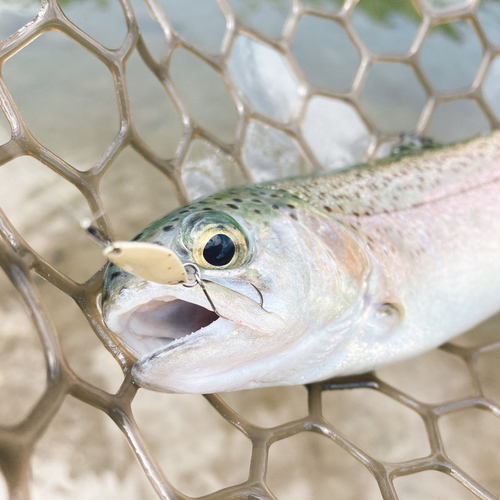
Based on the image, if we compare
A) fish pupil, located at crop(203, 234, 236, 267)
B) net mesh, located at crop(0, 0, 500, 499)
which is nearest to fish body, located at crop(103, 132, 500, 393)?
fish pupil, located at crop(203, 234, 236, 267)

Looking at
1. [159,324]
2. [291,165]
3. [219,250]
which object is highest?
[291,165]

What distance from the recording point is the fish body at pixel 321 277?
0.81m

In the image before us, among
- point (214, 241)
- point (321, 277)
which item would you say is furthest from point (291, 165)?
point (214, 241)

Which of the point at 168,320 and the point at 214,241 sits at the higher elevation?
the point at 214,241

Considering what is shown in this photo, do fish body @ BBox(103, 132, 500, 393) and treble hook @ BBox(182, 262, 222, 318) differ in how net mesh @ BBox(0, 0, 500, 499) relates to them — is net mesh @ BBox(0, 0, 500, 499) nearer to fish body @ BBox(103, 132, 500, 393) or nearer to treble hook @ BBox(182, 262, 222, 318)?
fish body @ BBox(103, 132, 500, 393)

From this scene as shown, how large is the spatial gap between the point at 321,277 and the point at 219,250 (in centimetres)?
28

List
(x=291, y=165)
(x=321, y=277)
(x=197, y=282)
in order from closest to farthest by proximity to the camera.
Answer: (x=197, y=282), (x=321, y=277), (x=291, y=165)

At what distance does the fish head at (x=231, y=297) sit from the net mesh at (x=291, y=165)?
21cm

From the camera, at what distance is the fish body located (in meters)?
0.81

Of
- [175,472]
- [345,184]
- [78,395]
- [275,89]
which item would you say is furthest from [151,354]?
[275,89]

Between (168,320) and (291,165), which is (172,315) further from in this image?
(291,165)

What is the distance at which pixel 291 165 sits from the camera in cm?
177

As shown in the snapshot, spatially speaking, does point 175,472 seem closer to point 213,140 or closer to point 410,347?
point 410,347

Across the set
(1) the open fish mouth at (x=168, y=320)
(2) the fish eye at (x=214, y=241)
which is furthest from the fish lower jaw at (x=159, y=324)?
(2) the fish eye at (x=214, y=241)
